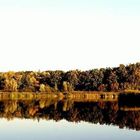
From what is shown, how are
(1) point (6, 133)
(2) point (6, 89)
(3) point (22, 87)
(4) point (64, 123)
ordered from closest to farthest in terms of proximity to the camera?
(1) point (6, 133)
(4) point (64, 123)
(2) point (6, 89)
(3) point (22, 87)

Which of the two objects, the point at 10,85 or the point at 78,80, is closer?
the point at 10,85

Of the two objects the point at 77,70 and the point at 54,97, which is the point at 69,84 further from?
the point at 54,97

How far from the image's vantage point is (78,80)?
112 m

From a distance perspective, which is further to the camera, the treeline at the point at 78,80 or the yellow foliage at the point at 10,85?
the treeline at the point at 78,80

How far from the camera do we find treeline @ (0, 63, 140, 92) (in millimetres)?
104312

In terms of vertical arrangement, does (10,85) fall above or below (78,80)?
below

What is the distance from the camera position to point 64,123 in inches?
1358

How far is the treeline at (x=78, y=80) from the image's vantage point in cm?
10431

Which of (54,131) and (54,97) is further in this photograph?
(54,97)

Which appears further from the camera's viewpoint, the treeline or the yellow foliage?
the treeline

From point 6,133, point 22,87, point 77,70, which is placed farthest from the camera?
point 77,70

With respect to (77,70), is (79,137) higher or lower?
lower

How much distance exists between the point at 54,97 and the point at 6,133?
59646 millimetres

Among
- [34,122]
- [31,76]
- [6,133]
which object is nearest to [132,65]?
[31,76]
